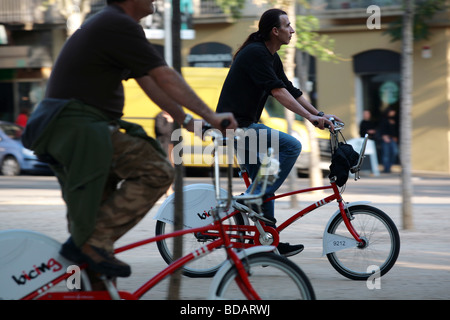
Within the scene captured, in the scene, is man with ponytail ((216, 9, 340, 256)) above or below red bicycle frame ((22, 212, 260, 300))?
above

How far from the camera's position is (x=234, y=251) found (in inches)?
156

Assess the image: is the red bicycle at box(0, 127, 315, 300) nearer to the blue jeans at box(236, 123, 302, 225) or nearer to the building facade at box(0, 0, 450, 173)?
the blue jeans at box(236, 123, 302, 225)

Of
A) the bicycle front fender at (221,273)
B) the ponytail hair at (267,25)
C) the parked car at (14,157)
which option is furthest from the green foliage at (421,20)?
the bicycle front fender at (221,273)

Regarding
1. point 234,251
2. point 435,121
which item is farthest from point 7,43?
point 234,251

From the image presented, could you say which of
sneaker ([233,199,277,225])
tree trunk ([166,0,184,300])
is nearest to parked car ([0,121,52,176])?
sneaker ([233,199,277,225])

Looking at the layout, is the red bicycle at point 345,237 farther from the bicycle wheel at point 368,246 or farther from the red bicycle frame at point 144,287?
the red bicycle frame at point 144,287

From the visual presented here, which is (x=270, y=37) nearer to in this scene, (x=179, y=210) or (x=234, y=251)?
(x=179, y=210)

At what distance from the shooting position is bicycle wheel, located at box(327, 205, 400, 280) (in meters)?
5.70

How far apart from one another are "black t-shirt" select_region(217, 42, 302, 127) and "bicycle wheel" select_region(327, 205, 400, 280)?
1065 millimetres

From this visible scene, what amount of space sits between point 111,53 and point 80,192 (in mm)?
727

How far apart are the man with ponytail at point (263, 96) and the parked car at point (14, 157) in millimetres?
15530

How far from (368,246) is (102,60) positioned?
8.98 feet

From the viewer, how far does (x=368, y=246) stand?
574cm

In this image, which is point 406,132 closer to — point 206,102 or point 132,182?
point 132,182
